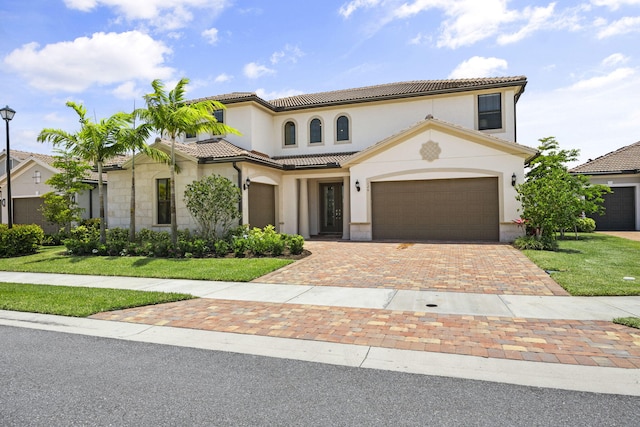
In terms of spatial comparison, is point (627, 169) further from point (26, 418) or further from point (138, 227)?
point (26, 418)

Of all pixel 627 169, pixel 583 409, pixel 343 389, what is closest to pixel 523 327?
pixel 583 409

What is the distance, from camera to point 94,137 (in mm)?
15180

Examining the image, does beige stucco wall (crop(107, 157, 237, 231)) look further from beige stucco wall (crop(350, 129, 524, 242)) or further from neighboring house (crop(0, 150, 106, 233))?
beige stucco wall (crop(350, 129, 524, 242))

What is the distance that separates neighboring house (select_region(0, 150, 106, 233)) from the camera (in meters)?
22.5

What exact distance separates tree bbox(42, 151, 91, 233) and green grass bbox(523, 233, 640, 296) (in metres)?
20.2

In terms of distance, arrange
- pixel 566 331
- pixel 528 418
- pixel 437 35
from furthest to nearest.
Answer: pixel 437 35 → pixel 566 331 → pixel 528 418

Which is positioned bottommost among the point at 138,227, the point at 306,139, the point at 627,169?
the point at 138,227

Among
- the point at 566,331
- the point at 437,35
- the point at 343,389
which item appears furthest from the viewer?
the point at 437,35

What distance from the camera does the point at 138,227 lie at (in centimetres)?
1802

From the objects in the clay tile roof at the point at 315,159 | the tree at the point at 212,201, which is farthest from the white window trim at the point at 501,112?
the tree at the point at 212,201

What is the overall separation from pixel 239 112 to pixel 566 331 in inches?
722

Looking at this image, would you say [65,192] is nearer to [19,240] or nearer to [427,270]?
[19,240]

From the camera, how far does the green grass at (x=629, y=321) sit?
18.3 ft

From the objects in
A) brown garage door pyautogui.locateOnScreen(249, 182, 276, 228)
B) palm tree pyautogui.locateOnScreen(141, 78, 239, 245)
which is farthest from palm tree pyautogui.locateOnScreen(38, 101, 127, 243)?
brown garage door pyautogui.locateOnScreen(249, 182, 276, 228)
